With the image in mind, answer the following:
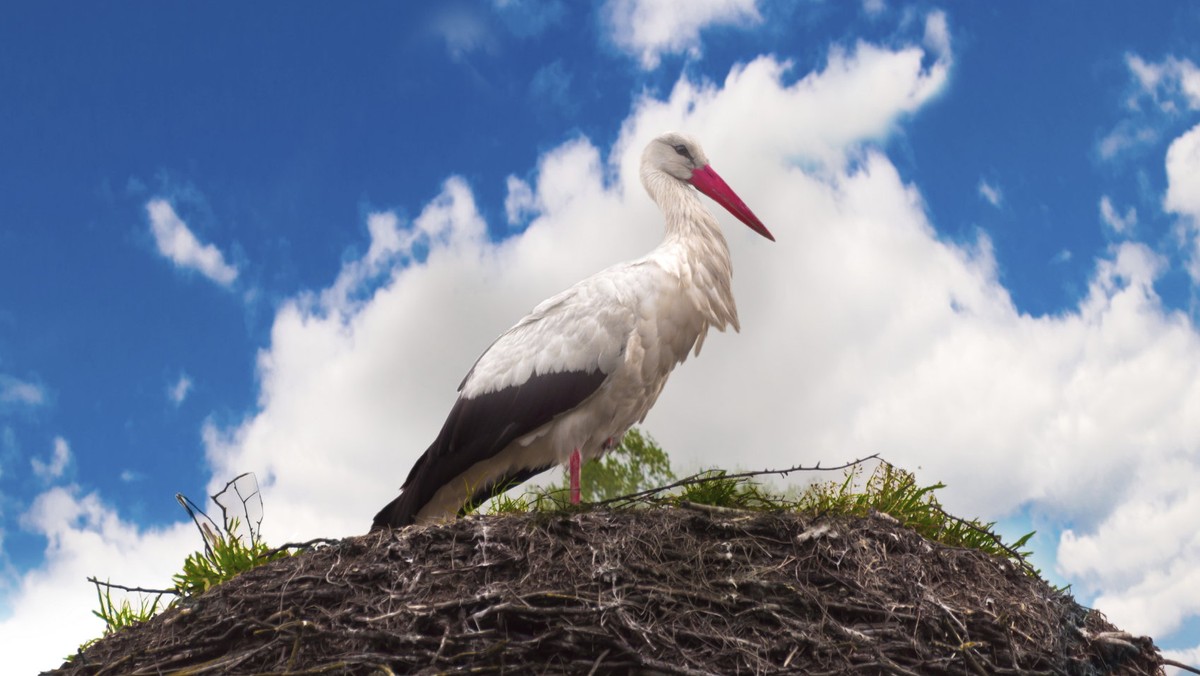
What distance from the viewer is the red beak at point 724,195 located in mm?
6504

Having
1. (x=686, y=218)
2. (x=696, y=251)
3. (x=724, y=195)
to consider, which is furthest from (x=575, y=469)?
(x=724, y=195)

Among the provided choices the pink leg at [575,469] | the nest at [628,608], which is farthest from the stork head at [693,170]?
the nest at [628,608]

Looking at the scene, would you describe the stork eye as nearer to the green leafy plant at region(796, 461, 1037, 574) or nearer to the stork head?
the stork head

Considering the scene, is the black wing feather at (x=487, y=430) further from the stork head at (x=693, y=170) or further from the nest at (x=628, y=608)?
the stork head at (x=693, y=170)

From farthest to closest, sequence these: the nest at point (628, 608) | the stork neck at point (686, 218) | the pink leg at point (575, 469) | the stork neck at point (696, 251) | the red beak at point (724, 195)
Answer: the red beak at point (724, 195) < the stork neck at point (686, 218) < the stork neck at point (696, 251) < the pink leg at point (575, 469) < the nest at point (628, 608)

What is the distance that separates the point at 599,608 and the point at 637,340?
1892 millimetres

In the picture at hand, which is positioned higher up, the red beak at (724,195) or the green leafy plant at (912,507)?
the red beak at (724,195)

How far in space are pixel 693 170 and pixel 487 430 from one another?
6.74 ft

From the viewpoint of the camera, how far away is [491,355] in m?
5.91

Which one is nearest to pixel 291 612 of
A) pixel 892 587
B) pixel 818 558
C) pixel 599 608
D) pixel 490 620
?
pixel 490 620

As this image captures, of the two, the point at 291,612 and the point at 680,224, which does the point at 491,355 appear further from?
the point at 291,612

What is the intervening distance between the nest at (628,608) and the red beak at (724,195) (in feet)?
8.00

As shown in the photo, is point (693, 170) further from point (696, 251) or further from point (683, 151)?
point (696, 251)

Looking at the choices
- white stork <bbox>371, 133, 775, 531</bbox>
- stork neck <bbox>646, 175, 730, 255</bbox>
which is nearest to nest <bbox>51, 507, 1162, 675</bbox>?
white stork <bbox>371, 133, 775, 531</bbox>
